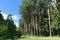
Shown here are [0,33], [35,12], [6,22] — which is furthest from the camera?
[35,12]

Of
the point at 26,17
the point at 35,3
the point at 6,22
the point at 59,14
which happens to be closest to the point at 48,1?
the point at 59,14

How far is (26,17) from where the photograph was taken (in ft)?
267

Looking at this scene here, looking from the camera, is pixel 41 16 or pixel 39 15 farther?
pixel 41 16

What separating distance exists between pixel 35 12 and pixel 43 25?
27.9 ft

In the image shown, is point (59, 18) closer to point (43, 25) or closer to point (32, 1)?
point (32, 1)

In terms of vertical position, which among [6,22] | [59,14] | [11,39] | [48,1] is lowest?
[11,39]

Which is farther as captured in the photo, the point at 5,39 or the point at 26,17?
the point at 26,17

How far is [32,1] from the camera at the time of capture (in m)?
74.6

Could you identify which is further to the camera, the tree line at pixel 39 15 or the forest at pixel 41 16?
the tree line at pixel 39 15

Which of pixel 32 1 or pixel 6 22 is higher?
pixel 32 1

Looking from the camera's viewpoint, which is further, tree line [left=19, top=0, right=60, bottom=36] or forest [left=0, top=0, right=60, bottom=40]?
tree line [left=19, top=0, right=60, bottom=36]

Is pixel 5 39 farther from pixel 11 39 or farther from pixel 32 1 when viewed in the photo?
pixel 32 1

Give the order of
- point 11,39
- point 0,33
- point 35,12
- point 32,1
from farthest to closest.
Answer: point 35,12 → point 32,1 → point 11,39 → point 0,33

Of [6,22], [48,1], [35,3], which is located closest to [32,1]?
[35,3]
